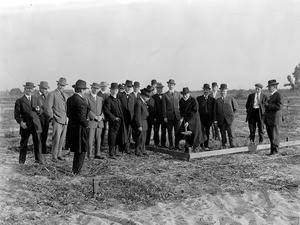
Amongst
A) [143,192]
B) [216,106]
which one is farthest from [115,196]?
[216,106]

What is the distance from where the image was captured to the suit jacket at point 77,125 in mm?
6477

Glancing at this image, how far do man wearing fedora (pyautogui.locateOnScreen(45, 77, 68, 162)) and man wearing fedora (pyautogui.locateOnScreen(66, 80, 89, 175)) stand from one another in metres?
1.36

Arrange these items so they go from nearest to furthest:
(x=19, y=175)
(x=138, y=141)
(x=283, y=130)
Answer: (x=19, y=175), (x=138, y=141), (x=283, y=130)

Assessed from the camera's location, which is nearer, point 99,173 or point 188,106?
point 99,173

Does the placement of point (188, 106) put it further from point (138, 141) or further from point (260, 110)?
point (260, 110)

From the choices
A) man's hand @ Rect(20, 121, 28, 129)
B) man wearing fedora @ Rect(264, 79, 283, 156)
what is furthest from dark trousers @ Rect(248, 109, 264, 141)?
man's hand @ Rect(20, 121, 28, 129)

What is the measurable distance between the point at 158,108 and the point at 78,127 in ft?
11.3

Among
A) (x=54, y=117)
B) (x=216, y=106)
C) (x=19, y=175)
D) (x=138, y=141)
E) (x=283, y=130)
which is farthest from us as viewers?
(x=283, y=130)

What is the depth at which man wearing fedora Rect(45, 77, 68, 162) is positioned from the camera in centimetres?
785

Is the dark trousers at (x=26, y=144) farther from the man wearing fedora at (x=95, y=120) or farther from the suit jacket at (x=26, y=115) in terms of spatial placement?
the man wearing fedora at (x=95, y=120)

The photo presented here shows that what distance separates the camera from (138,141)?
8680mm

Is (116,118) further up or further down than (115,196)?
further up

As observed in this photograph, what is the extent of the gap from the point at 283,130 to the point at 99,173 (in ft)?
31.3

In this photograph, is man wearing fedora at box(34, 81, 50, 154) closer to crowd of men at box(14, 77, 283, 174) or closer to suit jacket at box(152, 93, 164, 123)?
crowd of men at box(14, 77, 283, 174)
